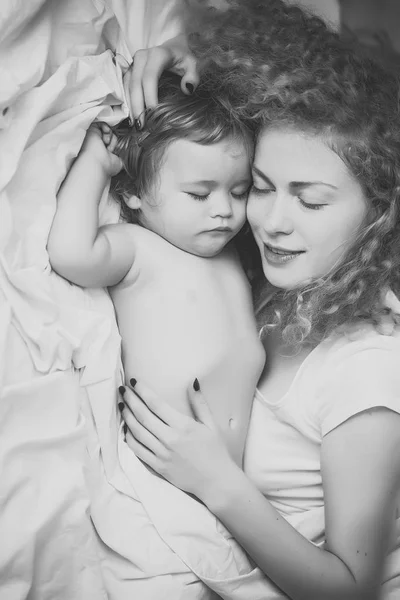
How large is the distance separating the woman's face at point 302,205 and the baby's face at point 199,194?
0.04m

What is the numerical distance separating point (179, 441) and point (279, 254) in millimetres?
317

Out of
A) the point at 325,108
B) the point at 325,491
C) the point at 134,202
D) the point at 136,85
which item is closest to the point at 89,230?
the point at 134,202

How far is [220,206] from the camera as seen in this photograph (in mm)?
1033

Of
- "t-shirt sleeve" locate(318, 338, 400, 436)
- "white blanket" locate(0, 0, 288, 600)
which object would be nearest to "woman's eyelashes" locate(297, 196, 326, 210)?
"t-shirt sleeve" locate(318, 338, 400, 436)

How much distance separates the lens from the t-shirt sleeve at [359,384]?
91cm

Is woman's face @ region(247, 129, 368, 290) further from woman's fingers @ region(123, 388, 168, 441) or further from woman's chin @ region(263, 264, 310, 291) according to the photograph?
woman's fingers @ region(123, 388, 168, 441)

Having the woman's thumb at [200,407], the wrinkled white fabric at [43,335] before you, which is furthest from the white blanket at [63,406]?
the woman's thumb at [200,407]

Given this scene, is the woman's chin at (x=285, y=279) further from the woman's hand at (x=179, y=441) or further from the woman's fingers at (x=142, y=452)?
the woman's fingers at (x=142, y=452)

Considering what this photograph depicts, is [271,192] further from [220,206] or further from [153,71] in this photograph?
[153,71]

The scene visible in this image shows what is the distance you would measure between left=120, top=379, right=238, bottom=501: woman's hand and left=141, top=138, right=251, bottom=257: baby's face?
238 millimetres

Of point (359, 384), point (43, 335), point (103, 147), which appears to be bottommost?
point (359, 384)

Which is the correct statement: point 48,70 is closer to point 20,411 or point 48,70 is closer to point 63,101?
point 63,101

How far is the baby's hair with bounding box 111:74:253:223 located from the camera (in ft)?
3.34

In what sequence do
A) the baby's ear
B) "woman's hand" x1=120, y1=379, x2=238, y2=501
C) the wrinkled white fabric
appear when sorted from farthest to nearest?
the baby's ear < "woman's hand" x1=120, y1=379, x2=238, y2=501 < the wrinkled white fabric
